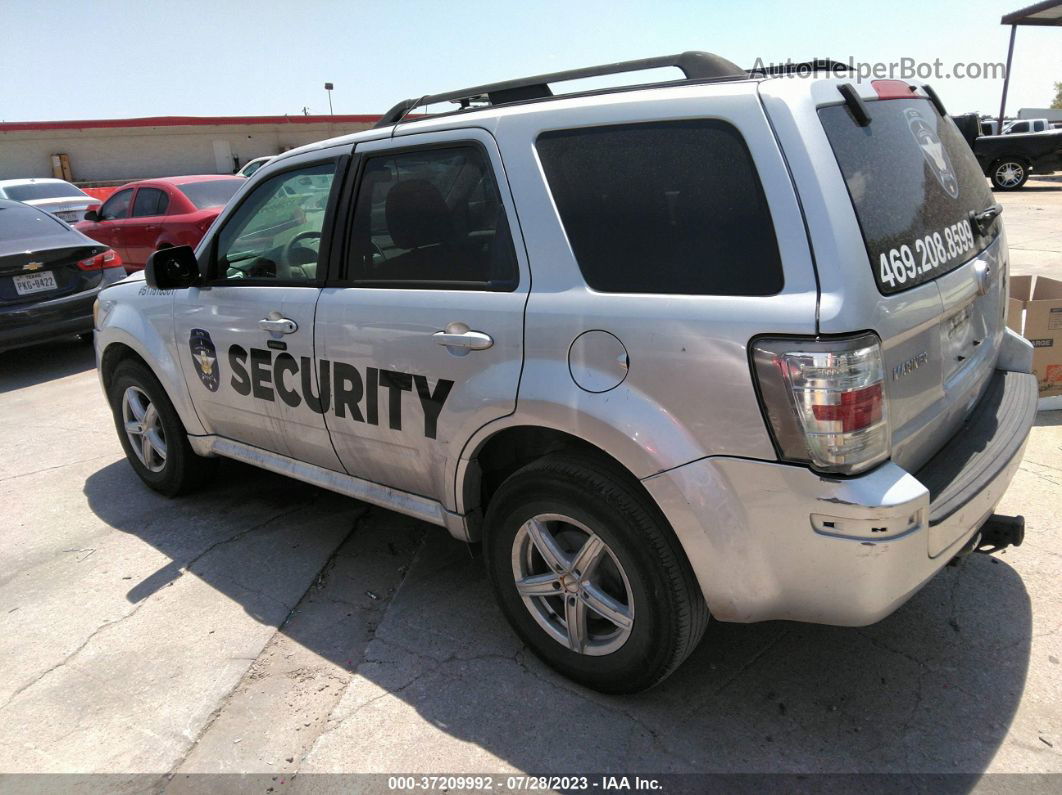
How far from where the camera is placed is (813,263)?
2.09m

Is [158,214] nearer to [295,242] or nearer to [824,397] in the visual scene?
[295,242]

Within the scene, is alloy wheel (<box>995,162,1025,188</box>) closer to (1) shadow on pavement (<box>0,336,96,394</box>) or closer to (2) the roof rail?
(1) shadow on pavement (<box>0,336,96,394</box>)

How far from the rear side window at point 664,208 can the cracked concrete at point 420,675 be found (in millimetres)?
1425

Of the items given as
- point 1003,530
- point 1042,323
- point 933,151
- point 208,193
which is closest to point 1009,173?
point 1042,323

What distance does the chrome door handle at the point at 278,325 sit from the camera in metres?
3.37

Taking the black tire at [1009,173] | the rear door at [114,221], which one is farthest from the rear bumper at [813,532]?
the black tire at [1009,173]

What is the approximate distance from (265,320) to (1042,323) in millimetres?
4230

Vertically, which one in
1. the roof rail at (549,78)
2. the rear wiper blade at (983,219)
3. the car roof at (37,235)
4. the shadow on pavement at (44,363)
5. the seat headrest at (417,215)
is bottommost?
the shadow on pavement at (44,363)

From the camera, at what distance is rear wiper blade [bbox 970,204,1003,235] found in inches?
112

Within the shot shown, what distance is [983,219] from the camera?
9.55 feet

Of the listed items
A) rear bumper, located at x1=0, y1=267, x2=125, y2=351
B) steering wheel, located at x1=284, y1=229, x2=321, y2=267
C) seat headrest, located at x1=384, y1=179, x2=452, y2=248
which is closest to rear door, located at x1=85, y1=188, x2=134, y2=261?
rear bumper, located at x1=0, y1=267, x2=125, y2=351

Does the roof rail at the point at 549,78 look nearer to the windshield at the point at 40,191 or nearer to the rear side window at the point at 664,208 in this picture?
the rear side window at the point at 664,208

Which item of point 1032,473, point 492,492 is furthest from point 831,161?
point 1032,473

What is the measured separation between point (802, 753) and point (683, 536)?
0.79 metres
